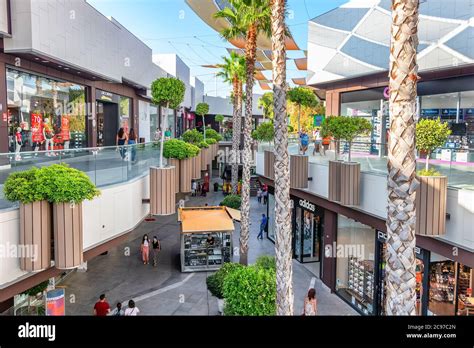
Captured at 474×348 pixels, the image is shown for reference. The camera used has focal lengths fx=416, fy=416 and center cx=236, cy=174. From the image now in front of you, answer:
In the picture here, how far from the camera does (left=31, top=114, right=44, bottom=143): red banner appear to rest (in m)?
17.6

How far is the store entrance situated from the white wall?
1480 cm

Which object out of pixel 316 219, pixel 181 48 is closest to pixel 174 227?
pixel 316 219

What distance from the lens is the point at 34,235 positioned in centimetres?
→ 797

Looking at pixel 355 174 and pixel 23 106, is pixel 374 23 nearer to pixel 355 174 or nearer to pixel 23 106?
pixel 355 174

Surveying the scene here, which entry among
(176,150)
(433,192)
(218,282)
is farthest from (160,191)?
(433,192)

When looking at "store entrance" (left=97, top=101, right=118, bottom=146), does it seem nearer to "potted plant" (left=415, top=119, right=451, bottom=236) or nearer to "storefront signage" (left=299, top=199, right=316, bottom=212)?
"storefront signage" (left=299, top=199, right=316, bottom=212)

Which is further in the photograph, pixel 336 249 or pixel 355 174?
pixel 336 249

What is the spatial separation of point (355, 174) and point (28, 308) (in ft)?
35.9

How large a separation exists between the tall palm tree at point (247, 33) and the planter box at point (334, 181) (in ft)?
15.5

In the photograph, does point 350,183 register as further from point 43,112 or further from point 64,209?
point 43,112

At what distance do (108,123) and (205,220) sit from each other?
41.5ft

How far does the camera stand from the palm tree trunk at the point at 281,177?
8.90 m

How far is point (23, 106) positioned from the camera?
16.8 m

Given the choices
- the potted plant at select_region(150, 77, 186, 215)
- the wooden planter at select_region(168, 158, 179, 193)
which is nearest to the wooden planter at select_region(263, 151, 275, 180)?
the wooden planter at select_region(168, 158, 179, 193)
